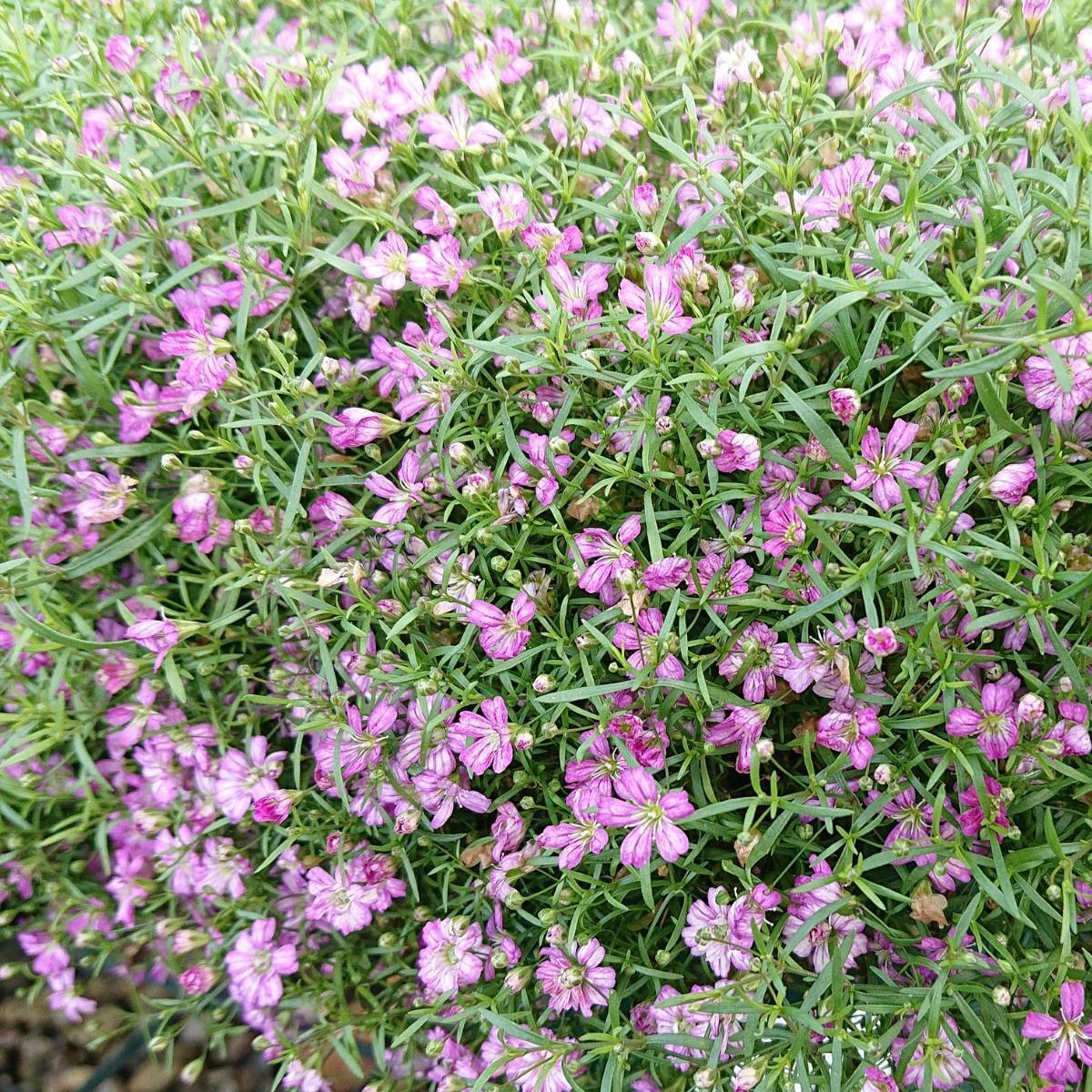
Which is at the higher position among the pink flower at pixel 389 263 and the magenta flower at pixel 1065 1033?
the pink flower at pixel 389 263

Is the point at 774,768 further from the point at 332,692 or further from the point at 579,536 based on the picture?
the point at 332,692

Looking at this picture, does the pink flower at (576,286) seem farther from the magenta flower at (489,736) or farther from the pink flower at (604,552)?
the magenta flower at (489,736)

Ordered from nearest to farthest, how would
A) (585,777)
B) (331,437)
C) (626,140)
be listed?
1. (585,777)
2. (331,437)
3. (626,140)

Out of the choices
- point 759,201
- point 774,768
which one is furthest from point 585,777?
point 759,201

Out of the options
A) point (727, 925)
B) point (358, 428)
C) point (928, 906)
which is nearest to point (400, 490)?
point (358, 428)

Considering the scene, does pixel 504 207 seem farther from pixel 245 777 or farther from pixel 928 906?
pixel 928 906

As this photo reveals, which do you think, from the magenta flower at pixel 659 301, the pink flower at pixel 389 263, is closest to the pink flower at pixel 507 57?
the pink flower at pixel 389 263

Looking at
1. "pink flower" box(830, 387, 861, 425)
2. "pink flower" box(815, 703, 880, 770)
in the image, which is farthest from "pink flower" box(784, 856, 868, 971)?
"pink flower" box(830, 387, 861, 425)
